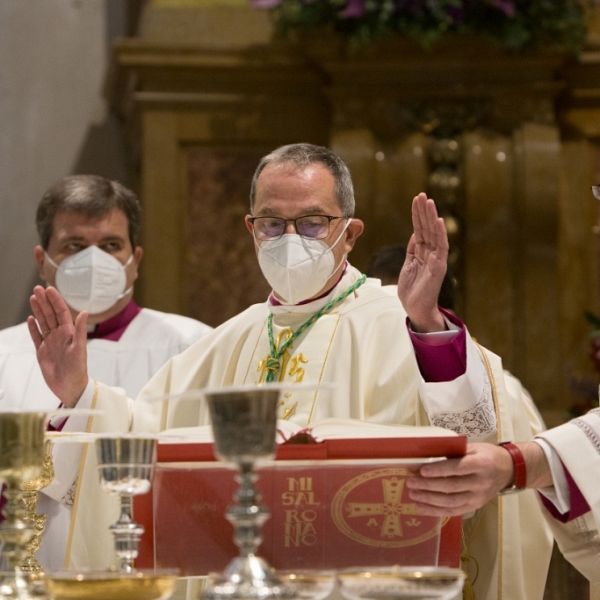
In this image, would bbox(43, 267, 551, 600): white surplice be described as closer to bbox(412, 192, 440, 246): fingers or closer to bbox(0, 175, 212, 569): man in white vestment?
bbox(412, 192, 440, 246): fingers

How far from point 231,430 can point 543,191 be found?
5.18 meters

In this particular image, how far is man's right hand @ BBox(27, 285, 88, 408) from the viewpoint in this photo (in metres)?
3.72

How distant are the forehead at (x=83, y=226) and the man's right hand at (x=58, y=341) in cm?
154

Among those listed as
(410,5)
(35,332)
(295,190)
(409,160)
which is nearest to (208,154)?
(409,160)

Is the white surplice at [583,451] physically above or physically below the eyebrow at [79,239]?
below

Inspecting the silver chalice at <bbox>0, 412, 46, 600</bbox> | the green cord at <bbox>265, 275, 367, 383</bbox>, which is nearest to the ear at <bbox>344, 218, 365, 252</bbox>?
the green cord at <bbox>265, 275, 367, 383</bbox>

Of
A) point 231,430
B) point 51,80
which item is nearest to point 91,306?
point 231,430

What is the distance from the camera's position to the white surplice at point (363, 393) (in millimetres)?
3535

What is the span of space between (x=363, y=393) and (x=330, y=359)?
213 mm

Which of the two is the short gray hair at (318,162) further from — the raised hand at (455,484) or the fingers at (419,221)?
the raised hand at (455,484)

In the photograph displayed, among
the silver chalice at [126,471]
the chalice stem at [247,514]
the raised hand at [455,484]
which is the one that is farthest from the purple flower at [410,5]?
the chalice stem at [247,514]

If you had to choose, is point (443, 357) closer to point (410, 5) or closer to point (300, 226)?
point (300, 226)

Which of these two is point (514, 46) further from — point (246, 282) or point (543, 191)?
point (246, 282)

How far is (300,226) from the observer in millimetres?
4027
